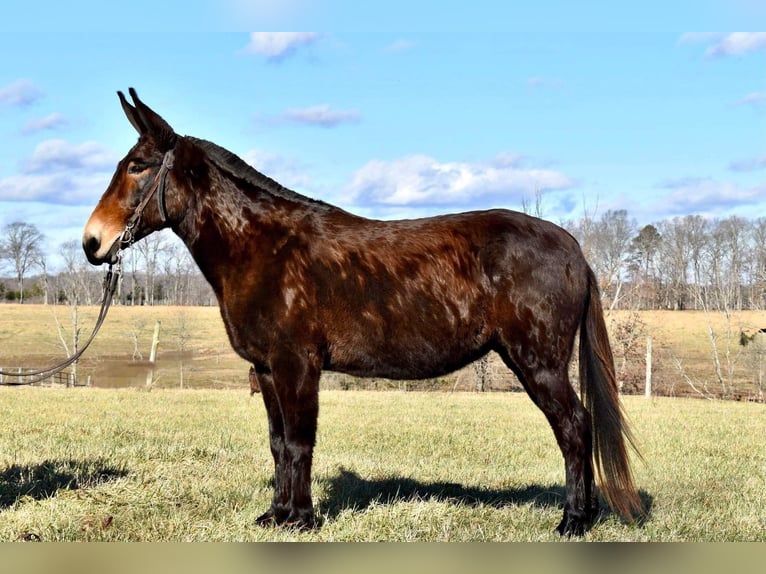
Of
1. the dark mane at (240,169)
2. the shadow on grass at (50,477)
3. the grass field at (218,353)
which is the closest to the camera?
the dark mane at (240,169)

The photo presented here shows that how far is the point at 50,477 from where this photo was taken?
6.91 meters

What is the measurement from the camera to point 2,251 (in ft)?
179

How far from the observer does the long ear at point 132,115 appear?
541 centimetres

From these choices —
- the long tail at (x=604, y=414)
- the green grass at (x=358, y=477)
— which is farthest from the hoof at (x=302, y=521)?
the long tail at (x=604, y=414)

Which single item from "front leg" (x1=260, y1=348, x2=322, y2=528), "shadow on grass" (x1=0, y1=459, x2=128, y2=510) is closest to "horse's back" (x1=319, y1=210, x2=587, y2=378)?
"front leg" (x1=260, y1=348, x2=322, y2=528)

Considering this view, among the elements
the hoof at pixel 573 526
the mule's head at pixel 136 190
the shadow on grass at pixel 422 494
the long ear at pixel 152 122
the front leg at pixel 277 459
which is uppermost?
the long ear at pixel 152 122

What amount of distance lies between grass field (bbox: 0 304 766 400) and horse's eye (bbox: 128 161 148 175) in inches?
756

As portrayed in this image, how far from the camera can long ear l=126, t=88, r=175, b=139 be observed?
5.39m

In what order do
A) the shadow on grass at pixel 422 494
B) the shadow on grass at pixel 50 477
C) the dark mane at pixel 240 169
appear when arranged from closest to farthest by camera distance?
the dark mane at pixel 240 169
the shadow on grass at pixel 422 494
the shadow on grass at pixel 50 477

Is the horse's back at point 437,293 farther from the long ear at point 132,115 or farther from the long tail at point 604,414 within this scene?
the long ear at point 132,115

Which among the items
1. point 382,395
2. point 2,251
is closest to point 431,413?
point 382,395

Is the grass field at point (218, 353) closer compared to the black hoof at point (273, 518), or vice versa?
the black hoof at point (273, 518)

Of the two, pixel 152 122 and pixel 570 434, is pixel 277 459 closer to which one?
pixel 570 434

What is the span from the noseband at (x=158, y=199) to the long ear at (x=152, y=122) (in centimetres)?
18
